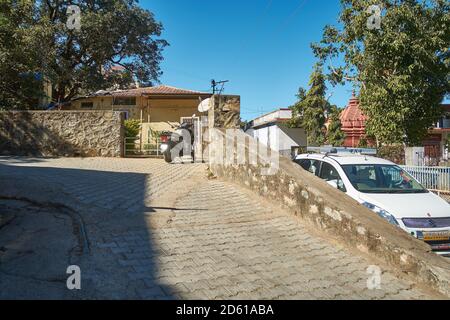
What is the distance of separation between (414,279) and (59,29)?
2125 cm

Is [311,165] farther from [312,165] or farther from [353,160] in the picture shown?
[353,160]

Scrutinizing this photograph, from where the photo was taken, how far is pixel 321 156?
28.0 feet

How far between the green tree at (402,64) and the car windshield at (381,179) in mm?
7909

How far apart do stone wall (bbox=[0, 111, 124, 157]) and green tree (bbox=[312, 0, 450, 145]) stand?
1069cm

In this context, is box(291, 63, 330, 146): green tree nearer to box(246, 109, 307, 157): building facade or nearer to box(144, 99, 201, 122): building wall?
box(246, 109, 307, 157): building facade

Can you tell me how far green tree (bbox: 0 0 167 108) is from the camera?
1905 centimetres

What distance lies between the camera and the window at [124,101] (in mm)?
27766

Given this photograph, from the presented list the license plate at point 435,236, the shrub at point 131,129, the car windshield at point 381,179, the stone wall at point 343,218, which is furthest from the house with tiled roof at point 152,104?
the license plate at point 435,236

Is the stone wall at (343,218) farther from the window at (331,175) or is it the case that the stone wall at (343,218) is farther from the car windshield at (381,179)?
the car windshield at (381,179)

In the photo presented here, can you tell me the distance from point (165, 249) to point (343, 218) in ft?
7.71

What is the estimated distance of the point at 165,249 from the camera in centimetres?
473
